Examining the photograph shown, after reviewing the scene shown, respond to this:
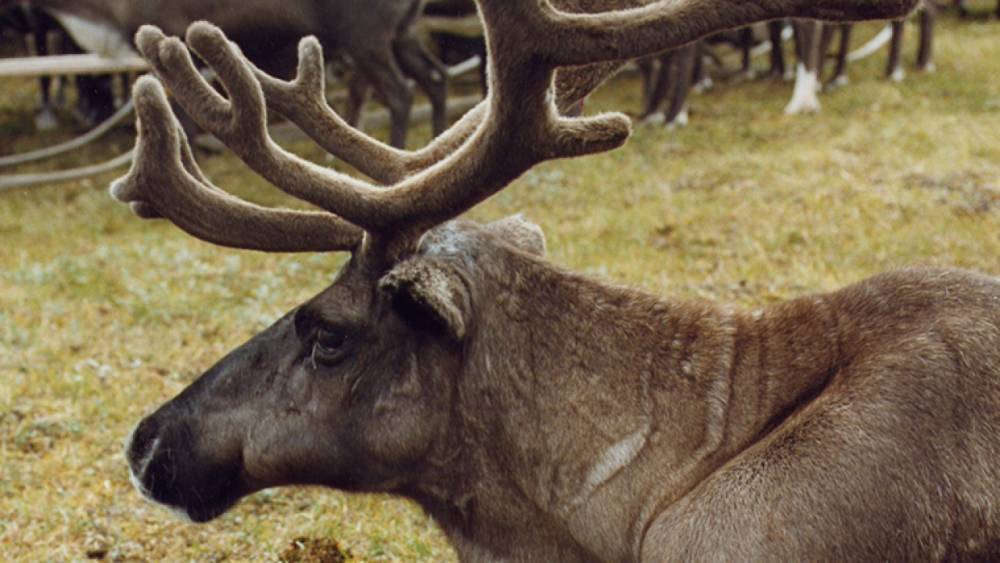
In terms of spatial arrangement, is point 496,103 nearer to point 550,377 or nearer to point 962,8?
point 550,377

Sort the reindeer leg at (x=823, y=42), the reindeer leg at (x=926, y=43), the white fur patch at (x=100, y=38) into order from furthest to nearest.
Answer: the reindeer leg at (x=926, y=43) → the reindeer leg at (x=823, y=42) → the white fur patch at (x=100, y=38)

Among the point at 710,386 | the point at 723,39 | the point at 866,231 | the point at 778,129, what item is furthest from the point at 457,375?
the point at 723,39

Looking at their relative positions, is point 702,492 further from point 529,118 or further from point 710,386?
point 529,118

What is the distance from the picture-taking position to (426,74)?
396 inches

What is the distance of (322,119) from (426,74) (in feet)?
22.3

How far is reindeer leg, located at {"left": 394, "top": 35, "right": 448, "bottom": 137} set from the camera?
1006 cm

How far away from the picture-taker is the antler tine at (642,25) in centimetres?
249

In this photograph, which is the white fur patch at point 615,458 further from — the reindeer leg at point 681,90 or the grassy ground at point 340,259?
the reindeer leg at point 681,90

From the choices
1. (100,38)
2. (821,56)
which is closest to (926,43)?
(821,56)

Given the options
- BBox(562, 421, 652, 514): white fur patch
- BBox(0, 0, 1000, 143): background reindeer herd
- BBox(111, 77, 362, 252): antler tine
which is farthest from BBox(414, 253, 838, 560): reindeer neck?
BBox(0, 0, 1000, 143): background reindeer herd

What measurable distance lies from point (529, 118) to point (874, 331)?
2.63 feet

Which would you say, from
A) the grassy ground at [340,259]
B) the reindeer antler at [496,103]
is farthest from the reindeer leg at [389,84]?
the reindeer antler at [496,103]

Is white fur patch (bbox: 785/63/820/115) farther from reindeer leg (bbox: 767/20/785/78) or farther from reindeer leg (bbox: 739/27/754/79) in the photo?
reindeer leg (bbox: 739/27/754/79)

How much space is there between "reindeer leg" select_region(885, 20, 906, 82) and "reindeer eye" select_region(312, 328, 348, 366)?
407 inches
